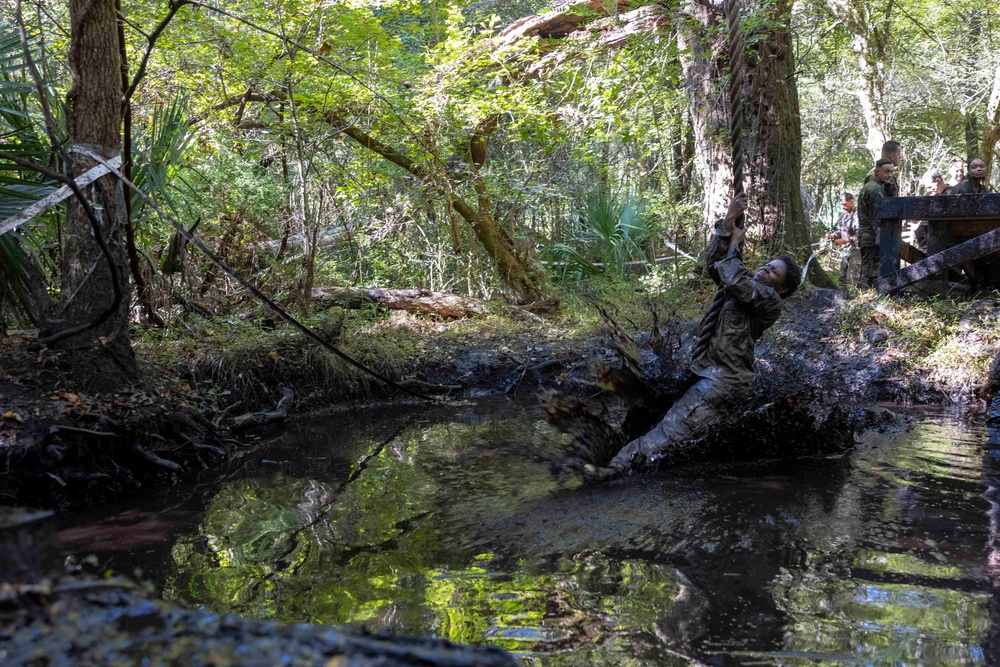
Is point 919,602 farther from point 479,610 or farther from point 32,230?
point 32,230

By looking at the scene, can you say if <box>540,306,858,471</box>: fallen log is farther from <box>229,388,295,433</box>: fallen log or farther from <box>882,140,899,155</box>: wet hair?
<box>882,140,899,155</box>: wet hair

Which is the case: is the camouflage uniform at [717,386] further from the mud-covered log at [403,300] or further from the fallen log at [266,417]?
the mud-covered log at [403,300]

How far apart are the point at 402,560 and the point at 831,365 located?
7.08 meters

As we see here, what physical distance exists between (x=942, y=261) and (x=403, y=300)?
758cm

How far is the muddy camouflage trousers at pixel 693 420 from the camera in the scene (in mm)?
6715

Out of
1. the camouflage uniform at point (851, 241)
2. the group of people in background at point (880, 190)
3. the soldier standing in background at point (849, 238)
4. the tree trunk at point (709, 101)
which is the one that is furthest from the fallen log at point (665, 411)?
the camouflage uniform at point (851, 241)

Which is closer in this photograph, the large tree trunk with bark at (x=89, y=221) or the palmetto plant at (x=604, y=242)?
the large tree trunk with bark at (x=89, y=221)

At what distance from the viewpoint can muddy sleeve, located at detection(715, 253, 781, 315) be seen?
6320mm

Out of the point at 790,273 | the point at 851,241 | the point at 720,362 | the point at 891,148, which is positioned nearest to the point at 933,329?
the point at 891,148

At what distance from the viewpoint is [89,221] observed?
6.49 m

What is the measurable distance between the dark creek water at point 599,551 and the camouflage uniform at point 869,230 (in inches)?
183

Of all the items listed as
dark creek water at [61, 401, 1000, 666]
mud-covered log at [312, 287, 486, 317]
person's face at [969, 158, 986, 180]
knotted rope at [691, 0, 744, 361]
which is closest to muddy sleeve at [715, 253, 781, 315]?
knotted rope at [691, 0, 744, 361]

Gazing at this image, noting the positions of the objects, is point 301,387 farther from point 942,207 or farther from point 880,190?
point 942,207

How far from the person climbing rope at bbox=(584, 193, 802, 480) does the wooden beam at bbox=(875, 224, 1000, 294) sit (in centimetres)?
493
